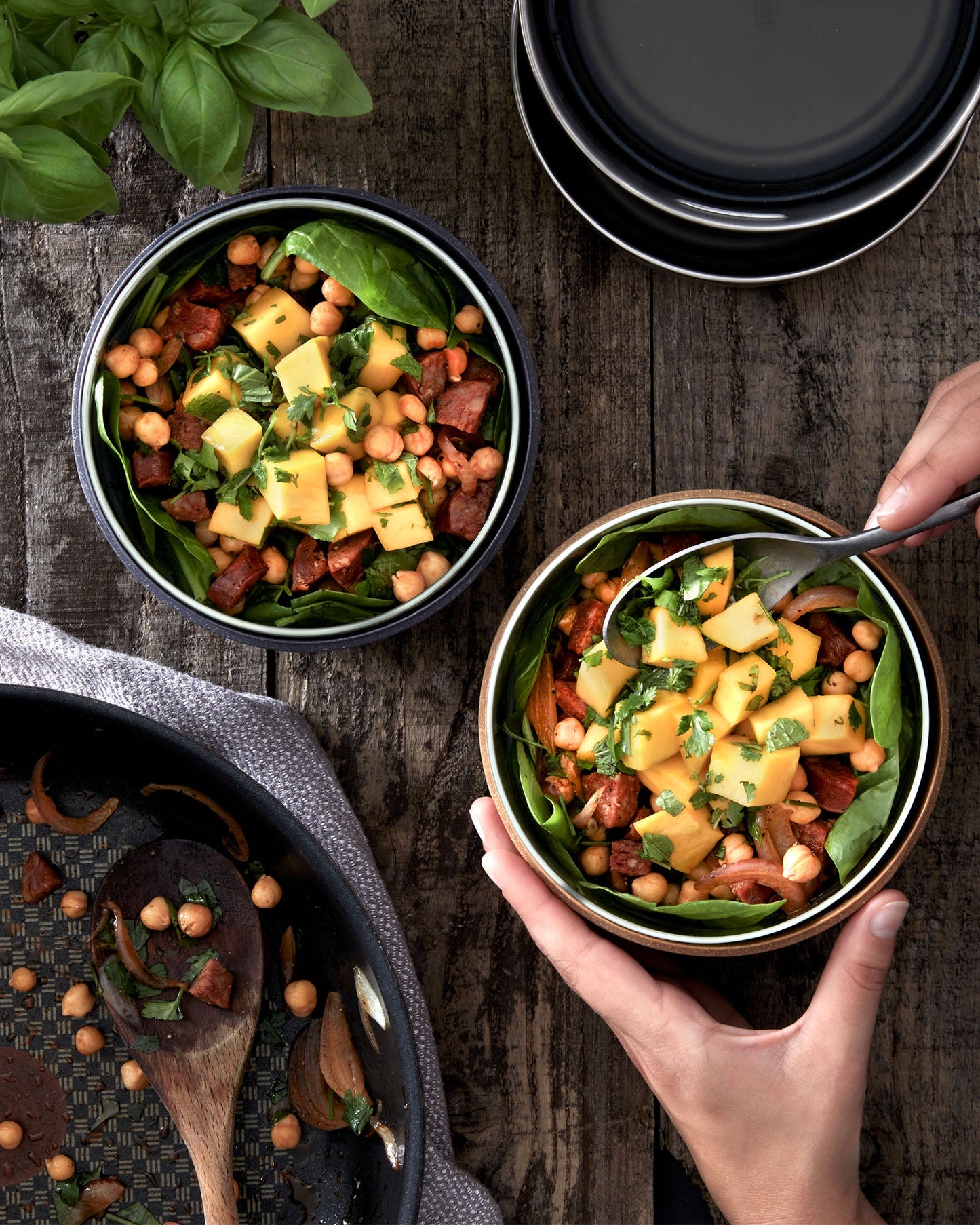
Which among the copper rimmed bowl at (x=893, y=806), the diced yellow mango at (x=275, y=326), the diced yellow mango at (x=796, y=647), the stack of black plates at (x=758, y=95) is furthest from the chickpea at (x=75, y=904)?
the stack of black plates at (x=758, y=95)

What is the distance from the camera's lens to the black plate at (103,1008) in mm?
→ 1771

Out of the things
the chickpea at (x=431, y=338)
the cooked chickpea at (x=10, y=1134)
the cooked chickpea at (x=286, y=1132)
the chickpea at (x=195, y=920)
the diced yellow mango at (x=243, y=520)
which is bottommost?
the cooked chickpea at (x=10, y=1134)

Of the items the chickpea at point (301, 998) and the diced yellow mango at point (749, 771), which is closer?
the diced yellow mango at point (749, 771)

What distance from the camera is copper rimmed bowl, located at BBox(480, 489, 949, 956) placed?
158 cm

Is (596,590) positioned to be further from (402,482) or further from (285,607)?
(285,607)

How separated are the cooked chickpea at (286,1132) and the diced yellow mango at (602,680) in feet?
2.85

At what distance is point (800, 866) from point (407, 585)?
731mm

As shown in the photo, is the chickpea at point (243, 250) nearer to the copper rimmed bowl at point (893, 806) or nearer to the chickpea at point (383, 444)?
the chickpea at point (383, 444)

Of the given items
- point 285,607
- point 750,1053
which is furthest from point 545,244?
point 750,1053

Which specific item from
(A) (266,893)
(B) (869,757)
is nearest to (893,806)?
(B) (869,757)

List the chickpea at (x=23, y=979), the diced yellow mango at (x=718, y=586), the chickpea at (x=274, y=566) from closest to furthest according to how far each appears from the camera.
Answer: the diced yellow mango at (x=718, y=586), the chickpea at (x=274, y=566), the chickpea at (x=23, y=979)

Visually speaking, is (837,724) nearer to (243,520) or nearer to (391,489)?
(391,489)

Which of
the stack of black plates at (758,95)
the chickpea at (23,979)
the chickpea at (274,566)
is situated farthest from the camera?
the chickpea at (23,979)

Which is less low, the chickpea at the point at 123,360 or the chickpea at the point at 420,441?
the chickpea at the point at 123,360
